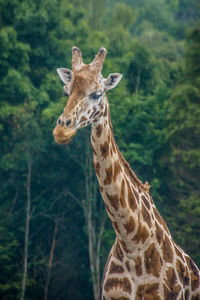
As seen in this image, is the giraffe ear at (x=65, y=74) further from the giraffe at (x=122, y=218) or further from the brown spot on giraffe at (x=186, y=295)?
the brown spot on giraffe at (x=186, y=295)

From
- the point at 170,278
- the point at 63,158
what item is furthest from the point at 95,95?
the point at 63,158

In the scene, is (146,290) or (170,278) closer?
(146,290)

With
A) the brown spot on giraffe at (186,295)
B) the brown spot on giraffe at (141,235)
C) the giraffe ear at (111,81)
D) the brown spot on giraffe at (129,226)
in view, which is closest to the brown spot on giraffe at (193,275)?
the brown spot on giraffe at (186,295)

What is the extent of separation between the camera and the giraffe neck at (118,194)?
4.79m

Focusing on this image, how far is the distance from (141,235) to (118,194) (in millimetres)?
595

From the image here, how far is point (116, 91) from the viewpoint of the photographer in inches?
444

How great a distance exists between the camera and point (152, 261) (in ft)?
16.6

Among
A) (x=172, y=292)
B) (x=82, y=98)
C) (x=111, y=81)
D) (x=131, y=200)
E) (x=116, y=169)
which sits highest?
(x=111, y=81)

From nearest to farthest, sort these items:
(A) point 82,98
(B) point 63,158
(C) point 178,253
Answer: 1. (A) point 82,98
2. (C) point 178,253
3. (B) point 63,158

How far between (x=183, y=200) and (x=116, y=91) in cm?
380

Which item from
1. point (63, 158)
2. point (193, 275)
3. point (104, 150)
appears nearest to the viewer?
point (104, 150)

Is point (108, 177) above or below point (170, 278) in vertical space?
above

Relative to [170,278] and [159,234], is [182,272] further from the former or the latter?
[159,234]

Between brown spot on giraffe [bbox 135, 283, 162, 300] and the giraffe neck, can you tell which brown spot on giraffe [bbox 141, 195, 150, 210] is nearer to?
the giraffe neck
